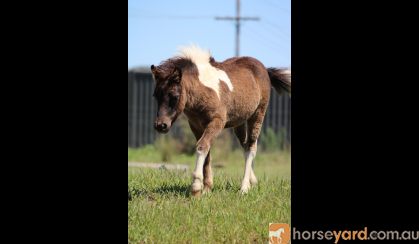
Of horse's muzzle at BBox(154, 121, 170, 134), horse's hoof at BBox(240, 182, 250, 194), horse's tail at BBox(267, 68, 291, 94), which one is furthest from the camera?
horse's tail at BBox(267, 68, 291, 94)

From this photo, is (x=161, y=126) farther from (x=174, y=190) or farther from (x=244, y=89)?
(x=244, y=89)

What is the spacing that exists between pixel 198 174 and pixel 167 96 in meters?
0.64

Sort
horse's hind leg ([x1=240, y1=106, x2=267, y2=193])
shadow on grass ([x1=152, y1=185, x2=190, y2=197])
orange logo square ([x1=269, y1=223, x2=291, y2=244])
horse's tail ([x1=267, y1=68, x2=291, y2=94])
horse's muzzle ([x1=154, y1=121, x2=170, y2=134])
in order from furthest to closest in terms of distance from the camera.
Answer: horse's tail ([x1=267, y1=68, x2=291, y2=94]) → horse's hind leg ([x1=240, y1=106, x2=267, y2=193]) → shadow on grass ([x1=152, y1=185, x2=190, y2=197]) → horse's muzzle ([x1=154, y1=121, x2=170, y2=134]) → orange logo square ([x1=269, y1=223, x2=291, y2=244])

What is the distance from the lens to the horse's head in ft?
13.9

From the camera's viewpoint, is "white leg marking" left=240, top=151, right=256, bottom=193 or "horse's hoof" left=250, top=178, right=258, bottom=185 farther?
"horse's hoof" left=250, top=178, right=258, bottom=185

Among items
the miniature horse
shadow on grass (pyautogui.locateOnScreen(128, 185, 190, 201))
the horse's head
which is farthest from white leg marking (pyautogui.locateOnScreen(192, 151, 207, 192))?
the horse's head

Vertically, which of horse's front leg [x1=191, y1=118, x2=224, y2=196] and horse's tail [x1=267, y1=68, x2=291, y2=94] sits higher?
horse's tail [x1=267, y1=68, x2=291, y2=94]

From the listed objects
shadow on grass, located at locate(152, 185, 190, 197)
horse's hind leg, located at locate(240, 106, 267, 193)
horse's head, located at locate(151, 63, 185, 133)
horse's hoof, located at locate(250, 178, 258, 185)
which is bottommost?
shadow on grass, located at locate(152, 185, 190, 197)
